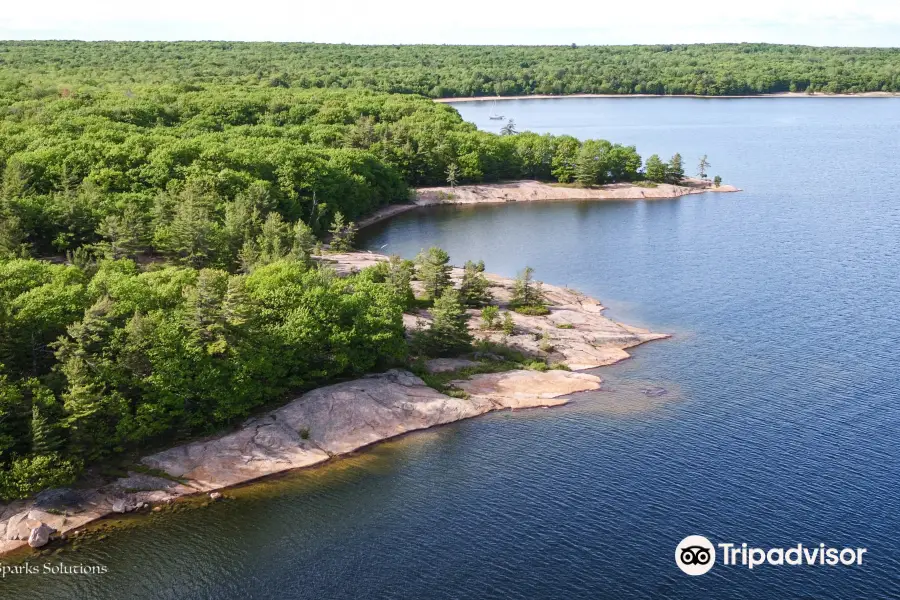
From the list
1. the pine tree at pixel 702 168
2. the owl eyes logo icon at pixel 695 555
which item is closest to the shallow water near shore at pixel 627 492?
the owl eyes logo icon at pixel 695 555

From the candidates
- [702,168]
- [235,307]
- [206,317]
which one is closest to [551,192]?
[702,168]

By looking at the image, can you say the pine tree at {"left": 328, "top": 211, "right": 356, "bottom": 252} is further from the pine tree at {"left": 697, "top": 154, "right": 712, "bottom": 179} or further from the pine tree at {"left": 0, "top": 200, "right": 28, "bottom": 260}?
the pine tree at {"left": 697, "top": 154, "right": 712, "bottom": 179}

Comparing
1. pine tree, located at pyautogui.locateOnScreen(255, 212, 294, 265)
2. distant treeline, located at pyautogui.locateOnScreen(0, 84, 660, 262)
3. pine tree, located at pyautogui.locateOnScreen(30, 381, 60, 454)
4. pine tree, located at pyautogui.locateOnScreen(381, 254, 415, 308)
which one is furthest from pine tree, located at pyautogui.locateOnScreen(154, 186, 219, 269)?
pine tree, located at pyautogui.locateOnScreen(30, 381, 60, 454)

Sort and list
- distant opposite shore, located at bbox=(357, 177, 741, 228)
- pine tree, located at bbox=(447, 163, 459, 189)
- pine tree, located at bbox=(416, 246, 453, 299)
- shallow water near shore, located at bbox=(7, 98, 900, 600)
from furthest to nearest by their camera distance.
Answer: pine tree, located at bbox=(447, 163, 459, 189) → distant opposite shore, located at bbox=(357, 177, 741, 228) → pine tree, located at bbox=(416, 246, 453, 299) → shallow water near shore, located at bbox=(7, 98, 900, 600)

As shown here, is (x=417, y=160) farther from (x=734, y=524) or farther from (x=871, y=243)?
(x=734, y=524)

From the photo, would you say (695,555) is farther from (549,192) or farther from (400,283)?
(549,192)

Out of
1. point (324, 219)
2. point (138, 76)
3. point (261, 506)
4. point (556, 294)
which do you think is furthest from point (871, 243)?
point (138, 76)
